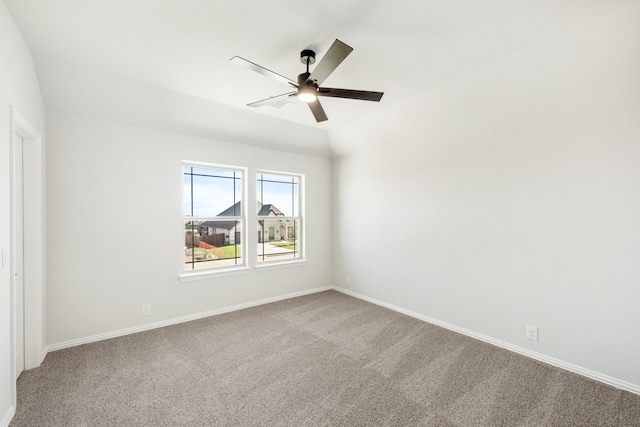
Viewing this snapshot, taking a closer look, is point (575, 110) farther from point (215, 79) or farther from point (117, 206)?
point (117, 206)

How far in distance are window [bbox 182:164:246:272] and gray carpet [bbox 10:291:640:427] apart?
104 cm

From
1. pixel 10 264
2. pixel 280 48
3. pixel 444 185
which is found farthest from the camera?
pixel 444 185

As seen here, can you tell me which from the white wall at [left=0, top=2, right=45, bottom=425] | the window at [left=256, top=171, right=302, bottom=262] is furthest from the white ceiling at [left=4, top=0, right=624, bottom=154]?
the window at [left=256, top=171, right=302, bottom=262]

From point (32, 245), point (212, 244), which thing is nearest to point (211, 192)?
point (212, 244)

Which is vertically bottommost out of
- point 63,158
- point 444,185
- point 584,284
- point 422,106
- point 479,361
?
point 479,361

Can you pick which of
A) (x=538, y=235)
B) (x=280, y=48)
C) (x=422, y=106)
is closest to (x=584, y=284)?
(x=538, y=235)

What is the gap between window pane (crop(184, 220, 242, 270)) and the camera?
13.0 ft

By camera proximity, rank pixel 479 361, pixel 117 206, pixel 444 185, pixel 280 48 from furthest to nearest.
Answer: pixel 444 185 → pixel 117 206 → pixel 479 361 → pixel 280 48

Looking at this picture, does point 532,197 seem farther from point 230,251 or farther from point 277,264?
point 230,251

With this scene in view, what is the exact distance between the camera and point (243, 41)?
2283 mm

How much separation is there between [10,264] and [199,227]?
2.11 metres

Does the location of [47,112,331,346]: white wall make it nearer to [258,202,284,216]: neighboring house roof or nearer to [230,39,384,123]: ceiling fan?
[258,202,284,216]: neighboring house roof

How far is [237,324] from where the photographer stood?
3635 millimetres

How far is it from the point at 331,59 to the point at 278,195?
307 cm
